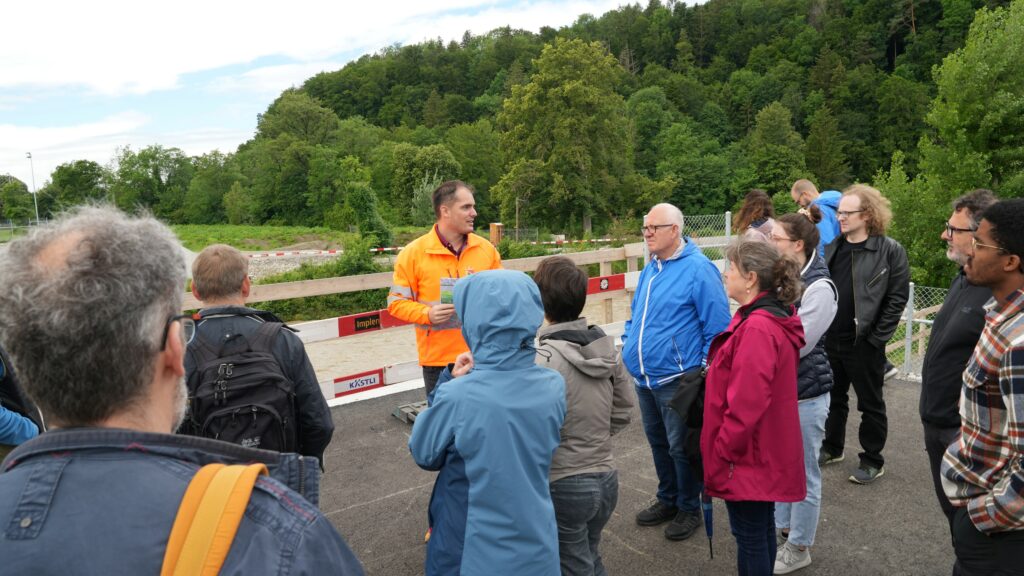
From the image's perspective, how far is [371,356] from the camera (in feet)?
51.3

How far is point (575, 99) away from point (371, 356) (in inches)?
1293

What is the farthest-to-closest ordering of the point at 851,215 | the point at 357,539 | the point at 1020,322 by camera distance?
1. the point at 851,215
2. the point at 357,539
3. the point at 1020,322

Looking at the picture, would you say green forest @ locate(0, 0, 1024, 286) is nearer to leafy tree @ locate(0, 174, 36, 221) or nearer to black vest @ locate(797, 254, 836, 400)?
leafy tree @ locate(0, 174, 36, 221)

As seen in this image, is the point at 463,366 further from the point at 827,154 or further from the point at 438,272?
the point at 827,154

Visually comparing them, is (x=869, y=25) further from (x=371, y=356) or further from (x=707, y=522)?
(x=707, y=522)

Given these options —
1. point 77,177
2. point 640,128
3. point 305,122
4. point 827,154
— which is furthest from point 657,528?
point 77,177

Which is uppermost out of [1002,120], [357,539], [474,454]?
[1002,120]

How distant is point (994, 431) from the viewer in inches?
81.3

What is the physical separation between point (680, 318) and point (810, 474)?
1.03 metres

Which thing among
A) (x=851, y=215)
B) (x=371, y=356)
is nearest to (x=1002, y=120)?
(x=371, y=356)

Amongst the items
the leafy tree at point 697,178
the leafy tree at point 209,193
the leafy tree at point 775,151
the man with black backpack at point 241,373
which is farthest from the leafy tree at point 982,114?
the leafy tree at point 209,193

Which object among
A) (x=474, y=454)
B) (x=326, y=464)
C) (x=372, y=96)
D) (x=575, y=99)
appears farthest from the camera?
(x=372, y=96)

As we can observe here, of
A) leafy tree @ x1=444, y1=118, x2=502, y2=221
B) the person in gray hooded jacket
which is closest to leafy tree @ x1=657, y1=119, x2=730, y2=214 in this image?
leafy tree @ x1=444, y1=118, x2=502, y2=221

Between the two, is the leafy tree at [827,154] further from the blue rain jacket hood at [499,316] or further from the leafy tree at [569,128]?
the blue rain jacket hood at [499,316]
